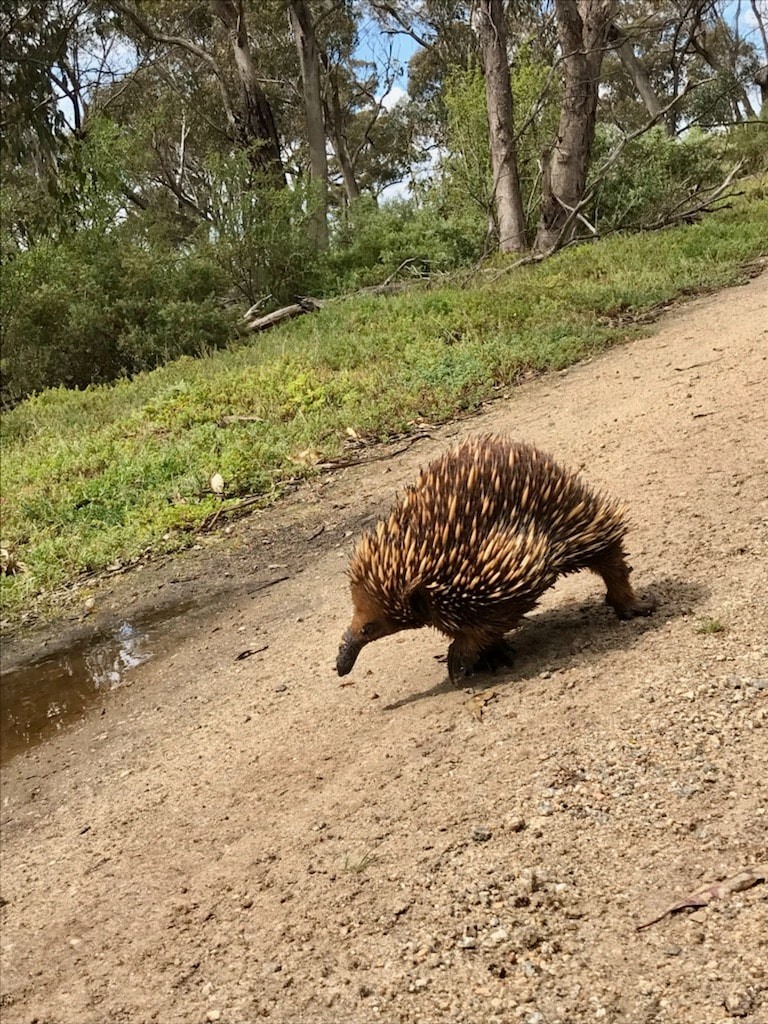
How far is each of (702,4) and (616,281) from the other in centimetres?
873

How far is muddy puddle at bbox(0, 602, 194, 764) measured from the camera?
18.8ft

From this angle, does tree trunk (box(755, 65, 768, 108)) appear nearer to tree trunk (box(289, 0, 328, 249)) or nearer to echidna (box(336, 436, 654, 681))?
tree trunk (box(289, 0, 328, 249))

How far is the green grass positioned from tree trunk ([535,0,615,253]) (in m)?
1.97

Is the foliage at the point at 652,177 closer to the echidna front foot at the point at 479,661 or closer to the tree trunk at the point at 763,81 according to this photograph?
the tree trunk at the point at 763,81

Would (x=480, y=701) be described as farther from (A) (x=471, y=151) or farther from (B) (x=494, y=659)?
(A) (x=471, y=151)

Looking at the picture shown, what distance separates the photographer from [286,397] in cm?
1029

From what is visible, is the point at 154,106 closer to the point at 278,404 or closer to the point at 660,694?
the point at 278,404

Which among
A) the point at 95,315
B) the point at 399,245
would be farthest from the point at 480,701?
the point at 399,245

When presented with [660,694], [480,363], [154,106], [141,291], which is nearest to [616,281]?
[480,363]

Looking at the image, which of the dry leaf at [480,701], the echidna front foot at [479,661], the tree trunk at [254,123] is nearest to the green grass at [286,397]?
the echidna front foot at [479,661]

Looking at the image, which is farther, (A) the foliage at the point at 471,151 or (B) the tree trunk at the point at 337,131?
(B) the tree trunk at the point at 337,131

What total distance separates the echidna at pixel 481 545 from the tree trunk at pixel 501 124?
1288 centimetres

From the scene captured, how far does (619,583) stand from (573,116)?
12.4 metres

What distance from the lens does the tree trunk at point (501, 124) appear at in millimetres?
15664
